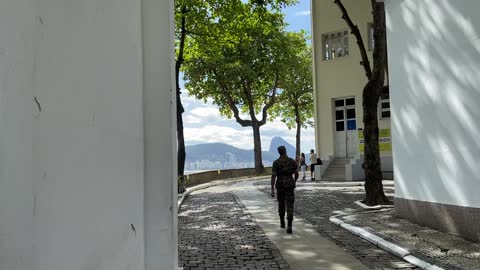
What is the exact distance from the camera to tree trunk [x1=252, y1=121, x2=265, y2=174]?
33791mm

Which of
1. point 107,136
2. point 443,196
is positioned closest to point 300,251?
point 443,196

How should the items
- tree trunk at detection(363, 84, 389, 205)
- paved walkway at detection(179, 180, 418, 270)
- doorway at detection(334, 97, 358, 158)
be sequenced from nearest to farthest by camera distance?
paved walkway at detection(179, 180, 418, 270), tree trunk at detection(363, 84, 389, 205), doorway at detection(334, 97, 358, 158)

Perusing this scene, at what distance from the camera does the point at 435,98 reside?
8.53 meters

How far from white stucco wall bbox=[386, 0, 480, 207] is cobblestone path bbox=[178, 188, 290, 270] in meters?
3.26

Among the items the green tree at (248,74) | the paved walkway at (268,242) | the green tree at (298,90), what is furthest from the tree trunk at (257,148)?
the paved walkway at (268,242)

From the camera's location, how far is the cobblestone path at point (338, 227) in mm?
6697

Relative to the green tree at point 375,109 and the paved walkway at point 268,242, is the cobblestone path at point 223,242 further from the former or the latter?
the green tree at point 375,109

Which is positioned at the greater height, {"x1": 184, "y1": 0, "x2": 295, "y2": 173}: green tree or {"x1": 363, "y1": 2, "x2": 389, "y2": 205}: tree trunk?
{"x1": 184, "y1": 0, "x2": 295, "y2": 173}: green tree

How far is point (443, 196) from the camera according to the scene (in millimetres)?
8266

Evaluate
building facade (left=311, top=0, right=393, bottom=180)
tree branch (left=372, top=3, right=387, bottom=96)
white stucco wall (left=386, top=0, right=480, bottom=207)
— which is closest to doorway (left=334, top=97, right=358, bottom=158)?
building facade (left=311, top=0, right=393, bottom=180)

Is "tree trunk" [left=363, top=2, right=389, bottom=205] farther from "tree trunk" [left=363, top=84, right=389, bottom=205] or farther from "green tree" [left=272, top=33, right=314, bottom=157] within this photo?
"green tree" [left=272, top=33, right=314, bottom=157]

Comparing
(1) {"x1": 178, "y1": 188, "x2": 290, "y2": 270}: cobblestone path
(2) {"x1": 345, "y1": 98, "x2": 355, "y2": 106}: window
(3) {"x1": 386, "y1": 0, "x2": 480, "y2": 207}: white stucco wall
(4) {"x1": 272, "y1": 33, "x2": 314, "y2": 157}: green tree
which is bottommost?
(1) {"x1": 178, "y1": 188, "x2": 290, "y2": 270}: cobblestone path

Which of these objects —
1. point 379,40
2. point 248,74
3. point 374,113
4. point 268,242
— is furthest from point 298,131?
point 268,242

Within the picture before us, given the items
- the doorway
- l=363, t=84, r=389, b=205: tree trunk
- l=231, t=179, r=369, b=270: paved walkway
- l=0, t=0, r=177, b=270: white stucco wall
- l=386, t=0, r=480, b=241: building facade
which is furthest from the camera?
the doorway
